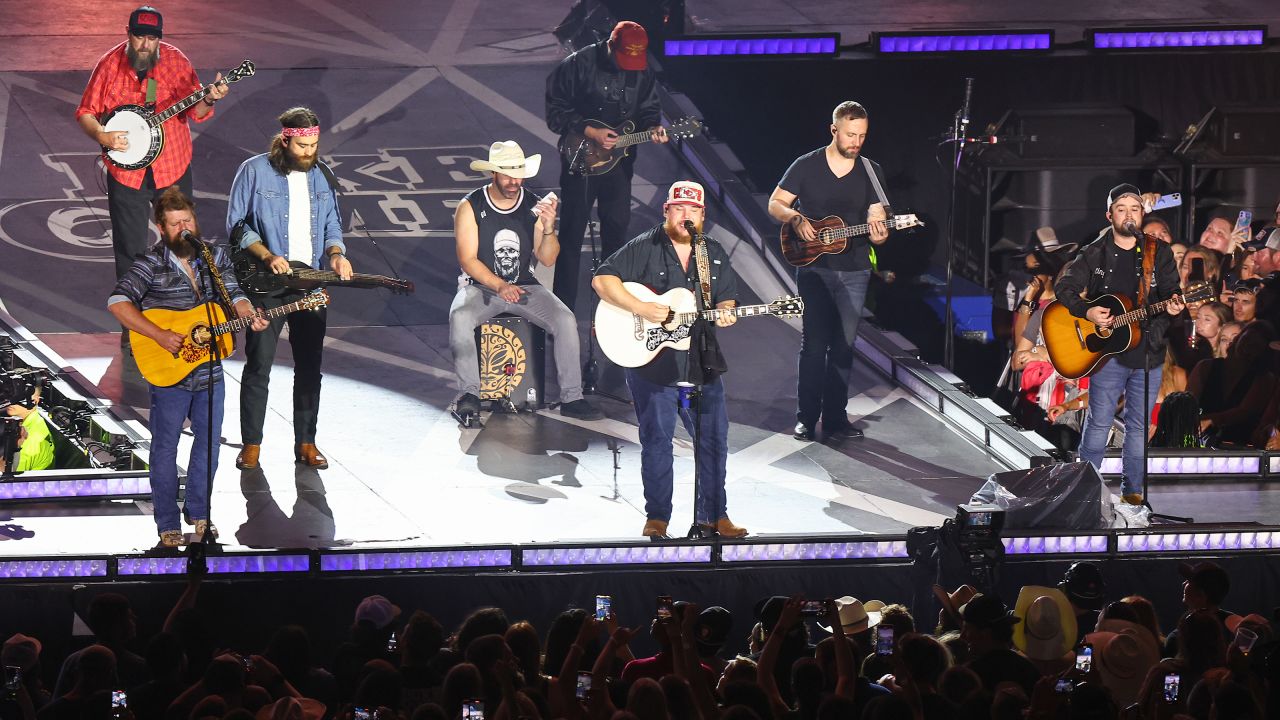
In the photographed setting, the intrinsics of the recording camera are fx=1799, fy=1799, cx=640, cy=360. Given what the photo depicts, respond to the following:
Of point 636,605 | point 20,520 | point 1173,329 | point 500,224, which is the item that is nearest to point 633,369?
point 636,605

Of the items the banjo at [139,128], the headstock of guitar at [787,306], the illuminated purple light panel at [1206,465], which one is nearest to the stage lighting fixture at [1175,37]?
the illuminated purple light panel at [1206,465]

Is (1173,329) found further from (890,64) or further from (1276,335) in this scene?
(890,64)

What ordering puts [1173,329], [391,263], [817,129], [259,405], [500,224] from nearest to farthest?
[259,405], [500,224], [1173,329], [391,263], [817,129]

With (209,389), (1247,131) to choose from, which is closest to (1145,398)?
(209,389)

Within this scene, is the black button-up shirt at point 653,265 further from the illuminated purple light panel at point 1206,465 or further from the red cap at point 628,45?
the illuminated purple light panel at point 1206,465

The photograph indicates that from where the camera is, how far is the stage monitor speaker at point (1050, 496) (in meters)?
9.14

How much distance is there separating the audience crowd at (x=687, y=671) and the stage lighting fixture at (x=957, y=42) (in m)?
7.58

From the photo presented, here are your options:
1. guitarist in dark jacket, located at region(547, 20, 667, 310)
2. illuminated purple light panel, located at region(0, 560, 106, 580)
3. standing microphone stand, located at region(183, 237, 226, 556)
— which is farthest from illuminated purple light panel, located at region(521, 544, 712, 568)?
guitarist in dark jacket, located at region(547, 20, 667, 310)

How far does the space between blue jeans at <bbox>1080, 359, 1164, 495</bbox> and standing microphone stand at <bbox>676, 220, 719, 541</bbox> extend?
2.32 meters

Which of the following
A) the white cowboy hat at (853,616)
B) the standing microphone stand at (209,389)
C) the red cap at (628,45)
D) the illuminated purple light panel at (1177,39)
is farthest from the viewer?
the illuminated purple light panel at (1177,39)

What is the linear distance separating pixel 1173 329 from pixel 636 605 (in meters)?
5.37

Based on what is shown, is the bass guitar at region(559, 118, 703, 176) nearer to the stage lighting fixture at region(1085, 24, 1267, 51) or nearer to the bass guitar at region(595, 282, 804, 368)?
the bass guitar at region(595, 282, 804, 368)

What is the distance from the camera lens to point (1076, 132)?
13555 mm

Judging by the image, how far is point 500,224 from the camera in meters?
10.8
